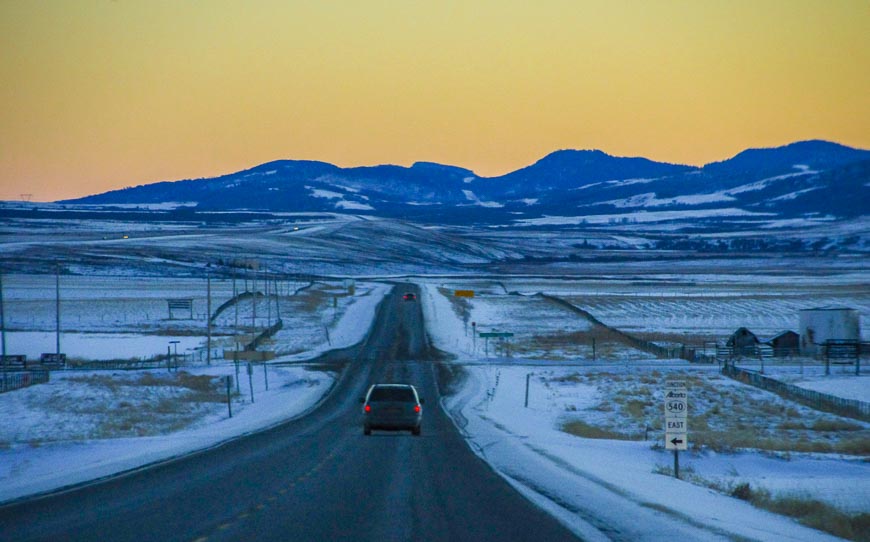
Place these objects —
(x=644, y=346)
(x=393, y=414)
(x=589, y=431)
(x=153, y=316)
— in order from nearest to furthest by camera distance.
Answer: (x=393, y=414)
(x=589, y=431)
(x=644, y=346)
(x=153, y=316)

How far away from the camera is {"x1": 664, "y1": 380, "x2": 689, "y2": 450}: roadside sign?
2095 cm

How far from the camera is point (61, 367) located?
6222cm

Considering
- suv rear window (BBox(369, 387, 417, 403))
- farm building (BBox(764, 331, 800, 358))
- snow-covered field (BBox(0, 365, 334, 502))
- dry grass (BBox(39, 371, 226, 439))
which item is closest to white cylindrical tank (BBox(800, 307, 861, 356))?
farm building (BBox(764, 331, 800, 358))

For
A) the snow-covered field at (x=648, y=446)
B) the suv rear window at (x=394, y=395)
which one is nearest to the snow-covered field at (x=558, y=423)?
the snow-covered field at (x=648, y=446)

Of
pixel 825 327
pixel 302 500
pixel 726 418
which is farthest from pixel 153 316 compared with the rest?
pixel 302 500

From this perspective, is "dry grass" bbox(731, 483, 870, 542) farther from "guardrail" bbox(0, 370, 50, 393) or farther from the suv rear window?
"guardrail" bbox(0, 370, 50, 393)

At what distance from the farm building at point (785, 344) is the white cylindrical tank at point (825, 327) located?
1.78 feet

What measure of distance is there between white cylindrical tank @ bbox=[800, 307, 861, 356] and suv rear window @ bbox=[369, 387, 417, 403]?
4916 cm

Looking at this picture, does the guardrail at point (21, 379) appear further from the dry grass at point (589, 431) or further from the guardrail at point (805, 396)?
the guardrail at point (805, 396)

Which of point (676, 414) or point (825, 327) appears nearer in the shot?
point (676, 414)

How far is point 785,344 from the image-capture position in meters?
76.2

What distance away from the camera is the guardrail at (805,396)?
141 ft

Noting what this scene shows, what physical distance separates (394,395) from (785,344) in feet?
167

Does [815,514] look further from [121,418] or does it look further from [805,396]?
[805,396]
